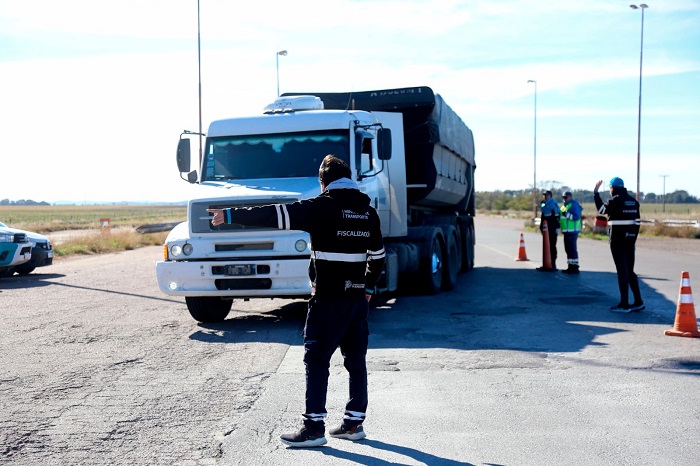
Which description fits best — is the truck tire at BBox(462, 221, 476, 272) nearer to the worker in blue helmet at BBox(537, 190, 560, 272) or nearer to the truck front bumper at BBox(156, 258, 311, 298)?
the worker in blue helmet at BBox(537, 190, 560, 272)

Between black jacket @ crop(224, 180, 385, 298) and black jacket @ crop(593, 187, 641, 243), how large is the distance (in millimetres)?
6969

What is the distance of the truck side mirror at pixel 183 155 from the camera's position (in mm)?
11758

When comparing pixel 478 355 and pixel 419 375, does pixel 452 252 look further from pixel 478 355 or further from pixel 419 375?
pixel 419 375

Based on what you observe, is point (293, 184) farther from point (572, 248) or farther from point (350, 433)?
point (572, 248)

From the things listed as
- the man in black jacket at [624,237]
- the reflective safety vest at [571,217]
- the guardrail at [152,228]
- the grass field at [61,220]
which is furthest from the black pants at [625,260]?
Answer: the guardrail at [152,228]

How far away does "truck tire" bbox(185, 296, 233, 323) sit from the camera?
11.1 meters

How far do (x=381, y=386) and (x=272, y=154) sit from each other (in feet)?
17.0

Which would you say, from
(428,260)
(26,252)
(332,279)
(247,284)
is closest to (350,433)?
(332,279)

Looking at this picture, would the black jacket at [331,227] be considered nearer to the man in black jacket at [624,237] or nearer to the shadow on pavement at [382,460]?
the shadow on pavement at [382,460]

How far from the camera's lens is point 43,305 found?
1348cm

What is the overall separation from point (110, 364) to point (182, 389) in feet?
4.90

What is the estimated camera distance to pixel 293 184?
35.6 ft

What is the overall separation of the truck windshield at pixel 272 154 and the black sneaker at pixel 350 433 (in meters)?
Result: 6.04

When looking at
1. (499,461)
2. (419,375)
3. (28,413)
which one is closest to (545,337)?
(419,375)
